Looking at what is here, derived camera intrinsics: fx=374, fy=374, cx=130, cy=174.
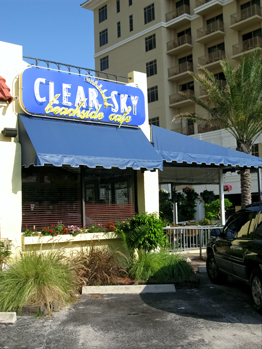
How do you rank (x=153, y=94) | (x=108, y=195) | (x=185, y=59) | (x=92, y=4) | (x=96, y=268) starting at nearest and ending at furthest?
(x=96, y=268)
(x=108, y=195)
(x=185, y=59)
(x=153, y=94)
(x=92, y=4)

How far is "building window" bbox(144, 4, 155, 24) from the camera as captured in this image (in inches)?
1672

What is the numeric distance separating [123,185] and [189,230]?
11.2 feet

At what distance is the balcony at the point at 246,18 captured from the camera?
35.0 meters

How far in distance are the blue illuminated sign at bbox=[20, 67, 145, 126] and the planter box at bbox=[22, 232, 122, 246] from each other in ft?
10.2

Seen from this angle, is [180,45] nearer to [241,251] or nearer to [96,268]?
[96,268]

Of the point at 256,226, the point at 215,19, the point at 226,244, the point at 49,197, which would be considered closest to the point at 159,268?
the point at 226,244

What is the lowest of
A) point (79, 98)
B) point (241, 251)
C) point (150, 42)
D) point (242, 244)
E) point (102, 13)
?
point (241, 251)

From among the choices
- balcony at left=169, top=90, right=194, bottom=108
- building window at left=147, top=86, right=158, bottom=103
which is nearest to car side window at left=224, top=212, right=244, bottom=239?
balcony at left=169, top=90, right=194, bottom=108

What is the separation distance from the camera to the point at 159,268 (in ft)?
29.1

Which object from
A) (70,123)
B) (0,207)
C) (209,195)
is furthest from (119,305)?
(209,195)

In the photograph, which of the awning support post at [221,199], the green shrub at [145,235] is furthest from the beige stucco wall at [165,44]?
the green shrub at [145,235]

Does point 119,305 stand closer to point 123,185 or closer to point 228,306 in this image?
point 228,306

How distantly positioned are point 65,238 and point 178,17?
36.8 meters

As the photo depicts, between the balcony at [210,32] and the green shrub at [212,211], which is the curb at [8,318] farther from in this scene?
the balcony at [210,32]
